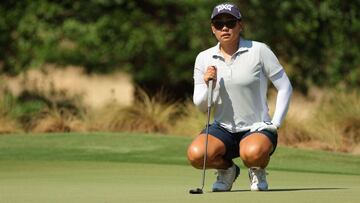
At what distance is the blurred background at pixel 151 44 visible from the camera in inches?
872

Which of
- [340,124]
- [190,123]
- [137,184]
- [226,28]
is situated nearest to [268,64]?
[226,28]

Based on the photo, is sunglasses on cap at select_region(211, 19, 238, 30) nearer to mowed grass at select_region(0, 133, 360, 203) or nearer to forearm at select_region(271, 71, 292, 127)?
forearm at select_region(271, 71, 292, 127)

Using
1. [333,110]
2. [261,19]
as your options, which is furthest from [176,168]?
[261,19]

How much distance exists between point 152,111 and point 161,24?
3026 millimetres

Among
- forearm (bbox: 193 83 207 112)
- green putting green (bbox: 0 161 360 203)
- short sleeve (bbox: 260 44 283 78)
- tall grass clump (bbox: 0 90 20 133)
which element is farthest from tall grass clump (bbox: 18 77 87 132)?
short sleeve (bbox: 260 44 283 78)

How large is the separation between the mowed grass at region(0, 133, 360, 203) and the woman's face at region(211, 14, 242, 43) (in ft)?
4.31

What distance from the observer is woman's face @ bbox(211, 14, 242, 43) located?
9.59 meters

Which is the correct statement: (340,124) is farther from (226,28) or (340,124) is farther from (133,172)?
(226,28)

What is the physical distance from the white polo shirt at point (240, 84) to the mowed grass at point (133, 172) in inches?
25.8

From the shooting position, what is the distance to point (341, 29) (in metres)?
22.9

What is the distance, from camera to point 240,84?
947 cm

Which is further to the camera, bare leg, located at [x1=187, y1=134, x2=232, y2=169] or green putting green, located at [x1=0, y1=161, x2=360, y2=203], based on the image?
bare leg, located at [x1=187, y1=134, x2=232, y2=169]

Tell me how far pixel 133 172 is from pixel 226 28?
12.1ft

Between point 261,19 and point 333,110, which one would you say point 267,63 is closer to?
point 333,110
